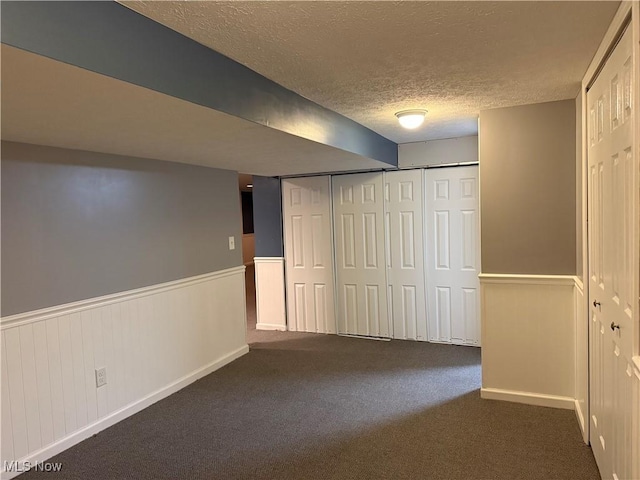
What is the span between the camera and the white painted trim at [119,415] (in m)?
2.61

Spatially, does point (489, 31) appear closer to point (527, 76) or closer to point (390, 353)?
point (527, 76)

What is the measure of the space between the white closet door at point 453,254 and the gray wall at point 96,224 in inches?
88.2

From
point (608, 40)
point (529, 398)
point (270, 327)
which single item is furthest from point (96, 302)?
point (608, 40)

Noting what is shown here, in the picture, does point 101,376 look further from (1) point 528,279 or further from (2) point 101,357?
(1) point 528,279

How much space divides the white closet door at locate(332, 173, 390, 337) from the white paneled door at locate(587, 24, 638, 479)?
2.63 meters

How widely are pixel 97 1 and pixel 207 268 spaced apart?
286 centimetres

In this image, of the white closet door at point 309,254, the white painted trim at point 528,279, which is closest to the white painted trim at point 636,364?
the white painted trim at point 528,279

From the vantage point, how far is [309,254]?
5.30m

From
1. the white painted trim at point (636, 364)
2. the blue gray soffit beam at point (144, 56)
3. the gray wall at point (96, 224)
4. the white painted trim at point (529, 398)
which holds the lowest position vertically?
the white painted trim at point (529, 398)

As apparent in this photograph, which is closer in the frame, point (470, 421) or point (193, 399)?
point (470, 421)

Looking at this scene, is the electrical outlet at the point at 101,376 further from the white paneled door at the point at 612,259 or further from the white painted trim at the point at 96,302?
the white paneled door at the point at 612,259

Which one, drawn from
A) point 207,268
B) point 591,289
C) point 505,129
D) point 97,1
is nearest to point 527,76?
point 505,129

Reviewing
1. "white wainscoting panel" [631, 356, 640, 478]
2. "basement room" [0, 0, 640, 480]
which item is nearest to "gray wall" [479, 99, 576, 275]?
"basement room" [0, 0, 640, 480]

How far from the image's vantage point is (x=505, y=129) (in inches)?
125
